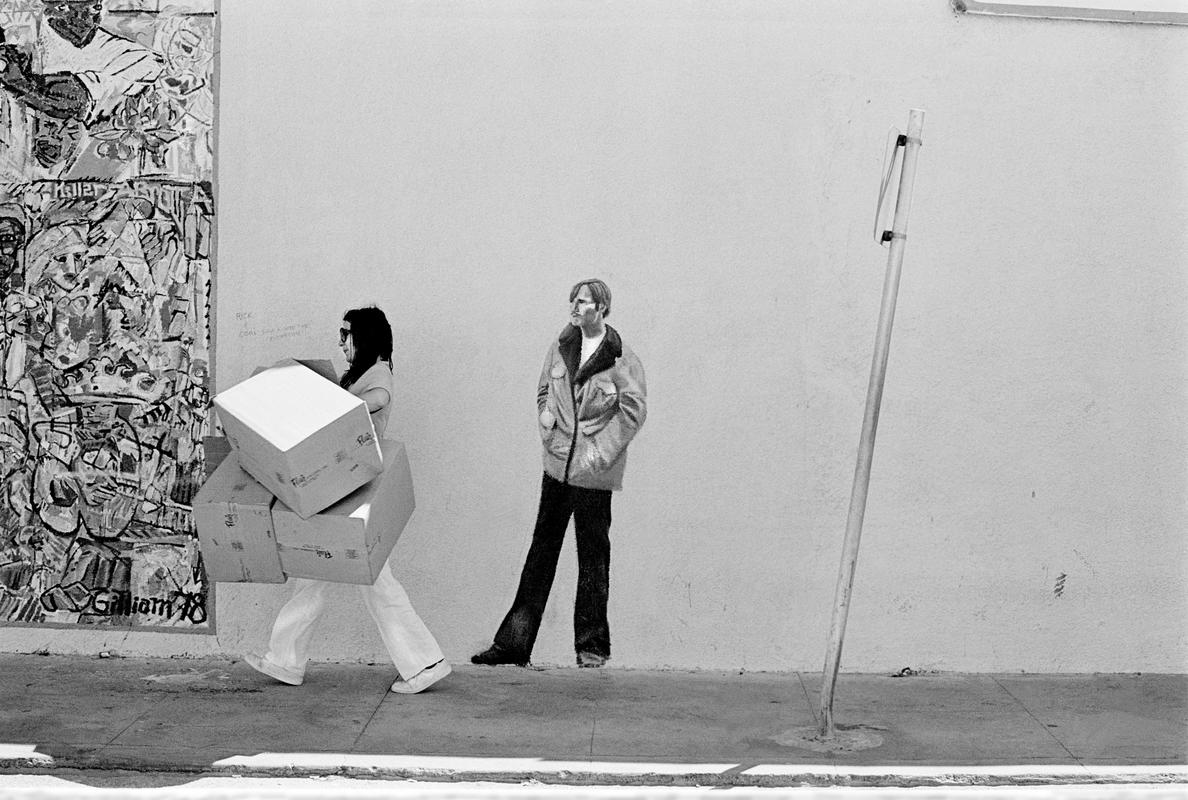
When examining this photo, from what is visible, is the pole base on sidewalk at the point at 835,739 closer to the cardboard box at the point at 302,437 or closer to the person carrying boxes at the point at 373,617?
the person carrying boxes at the point at 373,617

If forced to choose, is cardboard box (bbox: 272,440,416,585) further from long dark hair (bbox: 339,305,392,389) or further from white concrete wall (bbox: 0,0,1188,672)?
white concrete wall (bbox: 0,0,1188,672)

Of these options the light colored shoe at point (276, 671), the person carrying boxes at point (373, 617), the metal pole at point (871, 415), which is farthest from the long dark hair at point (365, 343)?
the metal pole at point (871, 415)

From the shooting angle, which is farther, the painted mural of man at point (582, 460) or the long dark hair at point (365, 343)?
the painted mural of man at point (582, 460)

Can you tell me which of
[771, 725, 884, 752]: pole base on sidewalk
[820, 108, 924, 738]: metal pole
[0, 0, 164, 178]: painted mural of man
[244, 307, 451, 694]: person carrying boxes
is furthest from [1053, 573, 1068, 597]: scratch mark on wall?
[0, 0, 164, 178]: painted mural of man

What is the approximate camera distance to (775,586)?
7141mm

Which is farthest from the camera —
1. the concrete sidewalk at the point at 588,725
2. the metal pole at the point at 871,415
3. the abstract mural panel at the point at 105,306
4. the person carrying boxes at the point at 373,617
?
the abstract mural panel at the point at 105,306

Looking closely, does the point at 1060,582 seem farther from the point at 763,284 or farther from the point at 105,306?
the point at 105,306

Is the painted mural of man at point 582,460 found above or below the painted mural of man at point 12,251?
below

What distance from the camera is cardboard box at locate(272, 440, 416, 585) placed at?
608cm

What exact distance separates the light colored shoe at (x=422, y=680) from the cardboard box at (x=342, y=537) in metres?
0.70

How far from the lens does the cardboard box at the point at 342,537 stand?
608 cm

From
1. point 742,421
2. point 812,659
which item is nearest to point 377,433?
point 742,421

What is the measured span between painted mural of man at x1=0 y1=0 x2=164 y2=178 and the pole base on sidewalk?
173 inches

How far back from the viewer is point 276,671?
22.3 feet
